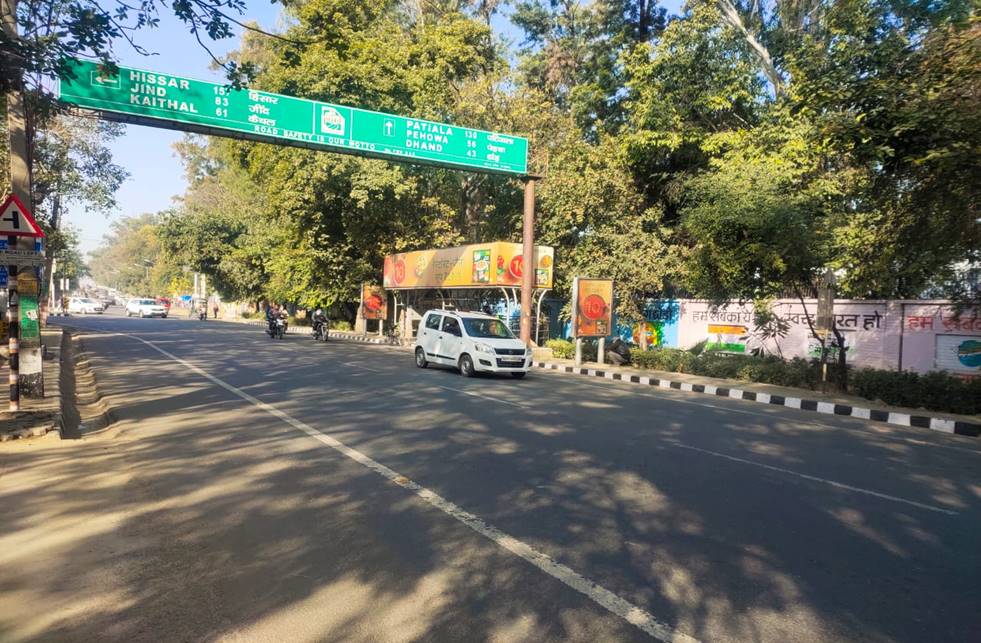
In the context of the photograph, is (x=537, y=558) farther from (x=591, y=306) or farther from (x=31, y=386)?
(x=591, y=306)

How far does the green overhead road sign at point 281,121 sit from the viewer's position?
13992 millimetres

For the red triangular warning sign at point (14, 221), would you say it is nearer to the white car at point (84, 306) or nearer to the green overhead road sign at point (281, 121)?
the green overhead road sign at point (281, 121)

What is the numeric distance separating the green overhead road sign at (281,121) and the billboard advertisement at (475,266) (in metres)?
3.87

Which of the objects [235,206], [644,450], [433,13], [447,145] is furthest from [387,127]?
[235,206]

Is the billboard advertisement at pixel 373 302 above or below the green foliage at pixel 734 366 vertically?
above

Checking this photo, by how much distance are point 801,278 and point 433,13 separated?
2574cm

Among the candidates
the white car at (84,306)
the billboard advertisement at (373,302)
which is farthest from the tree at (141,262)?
the billboard advertisement at (373,302)

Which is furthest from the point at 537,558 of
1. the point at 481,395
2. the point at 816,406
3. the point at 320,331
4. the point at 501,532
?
the point at 320,331

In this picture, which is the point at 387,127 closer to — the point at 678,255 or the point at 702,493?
the point at 678,255

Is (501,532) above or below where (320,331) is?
below

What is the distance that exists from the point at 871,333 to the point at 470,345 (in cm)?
1027

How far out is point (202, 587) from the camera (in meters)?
3.88

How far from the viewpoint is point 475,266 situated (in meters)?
24.4

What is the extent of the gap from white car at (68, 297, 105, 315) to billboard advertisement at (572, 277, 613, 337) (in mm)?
53983
